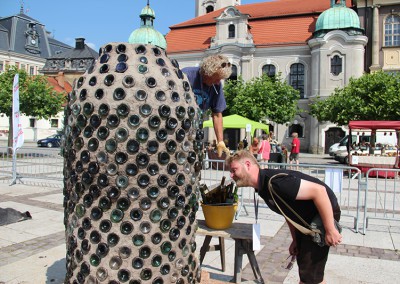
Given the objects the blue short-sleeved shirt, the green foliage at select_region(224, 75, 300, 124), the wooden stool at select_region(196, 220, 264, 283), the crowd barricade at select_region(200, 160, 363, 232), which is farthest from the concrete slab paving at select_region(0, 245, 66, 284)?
the green foliage at select_region(224, 75, 300, 124)

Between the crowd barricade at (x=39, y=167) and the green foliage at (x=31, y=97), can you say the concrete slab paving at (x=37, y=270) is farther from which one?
the green foliage at (x=31, y=97)

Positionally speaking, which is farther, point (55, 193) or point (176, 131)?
point (55, 193)

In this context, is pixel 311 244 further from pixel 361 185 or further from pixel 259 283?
pixel 361 185

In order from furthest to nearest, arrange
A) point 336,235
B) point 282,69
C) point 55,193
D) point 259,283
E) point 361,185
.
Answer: point 282,69
point 55,193
point 361,185
point 259,283
point 336,235

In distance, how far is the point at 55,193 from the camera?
9023 mm

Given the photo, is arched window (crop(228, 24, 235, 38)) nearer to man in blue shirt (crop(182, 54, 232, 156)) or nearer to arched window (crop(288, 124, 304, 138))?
arched window (crop(288, 124, 304, 138))

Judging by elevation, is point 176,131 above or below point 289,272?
above

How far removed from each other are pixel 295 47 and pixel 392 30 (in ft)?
25.8

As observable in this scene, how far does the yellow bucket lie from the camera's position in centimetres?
334

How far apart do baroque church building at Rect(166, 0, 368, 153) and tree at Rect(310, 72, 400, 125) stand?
22.6 feet

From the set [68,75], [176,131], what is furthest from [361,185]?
[68,75]

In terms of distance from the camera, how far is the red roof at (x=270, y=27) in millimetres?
35781

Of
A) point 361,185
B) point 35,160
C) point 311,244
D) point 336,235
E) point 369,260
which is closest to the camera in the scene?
point 336,235

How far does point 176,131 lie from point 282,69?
35016 mm
